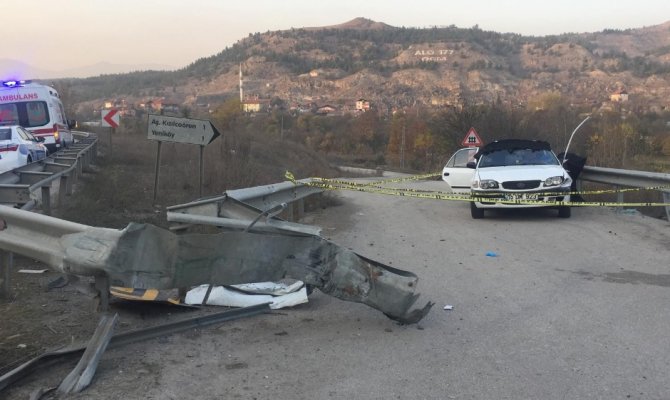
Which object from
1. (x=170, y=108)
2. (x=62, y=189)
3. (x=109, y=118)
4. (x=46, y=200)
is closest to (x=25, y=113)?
(x=109, y=118)

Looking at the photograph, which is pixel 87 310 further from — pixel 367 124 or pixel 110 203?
pixel 367 124

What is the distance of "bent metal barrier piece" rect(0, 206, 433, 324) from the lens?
4.60m

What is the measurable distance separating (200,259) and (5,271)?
7.86 ft

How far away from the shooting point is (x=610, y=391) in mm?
4309

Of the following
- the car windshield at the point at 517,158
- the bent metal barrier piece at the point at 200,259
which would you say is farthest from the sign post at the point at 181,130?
the bent metal barrier piece at the point at 200,259

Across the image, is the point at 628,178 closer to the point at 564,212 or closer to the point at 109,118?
the point at 564,212

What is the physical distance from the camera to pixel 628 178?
45.8ft

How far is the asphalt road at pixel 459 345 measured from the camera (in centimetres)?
436

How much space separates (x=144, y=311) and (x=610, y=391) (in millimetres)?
3852

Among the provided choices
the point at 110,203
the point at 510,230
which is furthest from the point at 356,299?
the point at 110,203

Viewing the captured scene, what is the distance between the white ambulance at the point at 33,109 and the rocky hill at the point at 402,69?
109 meters

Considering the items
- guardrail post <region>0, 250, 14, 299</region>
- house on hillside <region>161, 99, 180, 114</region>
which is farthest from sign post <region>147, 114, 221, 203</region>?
house on hillside <region>161, 99, 180, 114</region>

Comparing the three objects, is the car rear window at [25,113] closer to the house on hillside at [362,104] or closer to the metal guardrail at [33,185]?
the metal guardrail at [33,185]

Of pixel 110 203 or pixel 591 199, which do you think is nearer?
pixel 110 203
